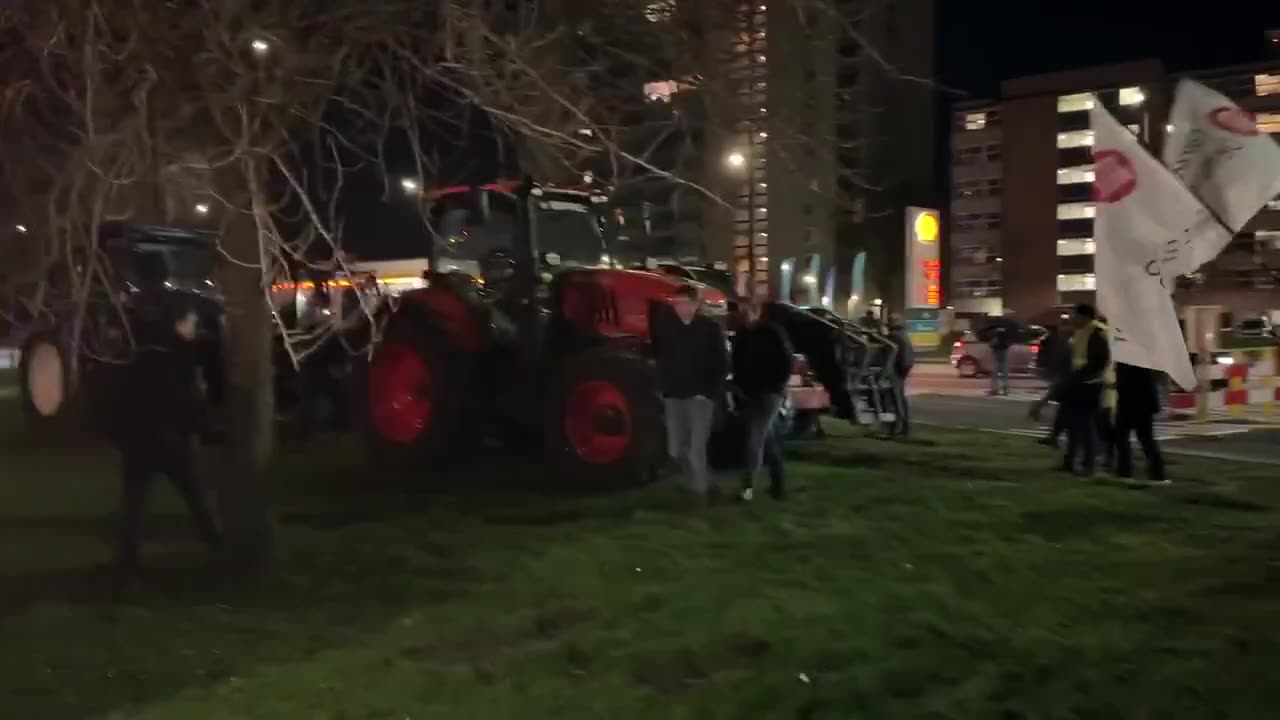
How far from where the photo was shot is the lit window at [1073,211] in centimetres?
8531

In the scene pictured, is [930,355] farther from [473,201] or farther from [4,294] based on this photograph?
[4,294]

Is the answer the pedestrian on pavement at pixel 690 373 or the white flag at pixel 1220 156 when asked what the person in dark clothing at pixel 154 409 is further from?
the white flag at pixel 1220 156

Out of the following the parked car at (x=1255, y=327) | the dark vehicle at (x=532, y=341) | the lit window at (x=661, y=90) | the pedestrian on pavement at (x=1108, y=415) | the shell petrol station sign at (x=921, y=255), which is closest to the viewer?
the lit window at (x=661, y=90)

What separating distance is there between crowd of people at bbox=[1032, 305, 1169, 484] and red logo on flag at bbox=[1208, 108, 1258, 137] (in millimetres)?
1827

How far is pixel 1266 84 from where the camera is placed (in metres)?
75.9

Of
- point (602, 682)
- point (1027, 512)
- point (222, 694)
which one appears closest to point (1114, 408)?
point (1027, 512)

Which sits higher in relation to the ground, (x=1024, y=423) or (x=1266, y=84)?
(x=1266, y=84)

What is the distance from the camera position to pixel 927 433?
48.0 ft

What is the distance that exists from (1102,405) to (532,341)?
535cm

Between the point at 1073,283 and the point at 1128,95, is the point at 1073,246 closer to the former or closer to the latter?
the point at 1073,283

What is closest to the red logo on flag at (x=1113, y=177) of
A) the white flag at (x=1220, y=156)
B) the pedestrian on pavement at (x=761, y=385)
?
the white flag at (x=1220, y=156)

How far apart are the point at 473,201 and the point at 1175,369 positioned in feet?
20.6

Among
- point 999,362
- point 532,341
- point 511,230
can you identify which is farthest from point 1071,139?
point 532,341

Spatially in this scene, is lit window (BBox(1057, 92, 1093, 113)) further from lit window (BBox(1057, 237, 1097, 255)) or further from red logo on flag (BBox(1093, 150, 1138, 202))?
red logo on flag (BBox(1093, 150, 1138, 202))
